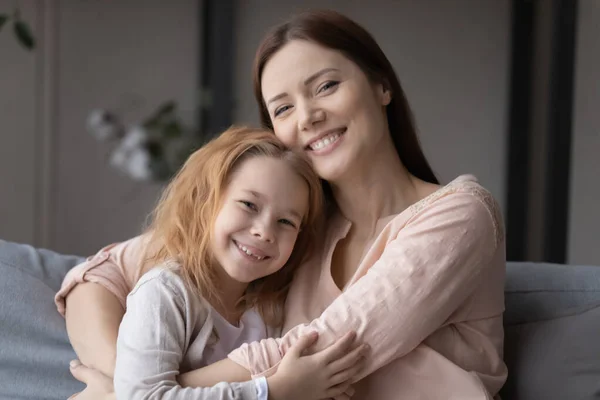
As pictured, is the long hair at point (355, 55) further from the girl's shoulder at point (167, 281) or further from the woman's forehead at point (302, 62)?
the girl's shoulder at point (167, 281)

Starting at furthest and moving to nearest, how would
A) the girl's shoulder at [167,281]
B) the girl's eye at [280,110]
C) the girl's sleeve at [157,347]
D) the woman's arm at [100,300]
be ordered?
1. the girl's eye at [280,110]
2. the woman's arm at [100,300]
3. the girl's shoulder at [167,281]
4. the girl's sleeve at [157,347]

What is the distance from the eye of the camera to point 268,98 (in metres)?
1.52

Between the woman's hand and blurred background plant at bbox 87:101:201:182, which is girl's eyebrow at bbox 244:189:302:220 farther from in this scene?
blurred background plant at bbox 87:101:201:182

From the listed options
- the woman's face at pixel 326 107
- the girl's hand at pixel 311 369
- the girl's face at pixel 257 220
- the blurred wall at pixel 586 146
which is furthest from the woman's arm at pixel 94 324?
the blurred wall at pixel 586 146

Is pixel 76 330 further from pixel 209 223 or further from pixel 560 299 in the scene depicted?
pixel 560 299

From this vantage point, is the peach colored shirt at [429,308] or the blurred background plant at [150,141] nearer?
the peach colored shirt at [429,308]

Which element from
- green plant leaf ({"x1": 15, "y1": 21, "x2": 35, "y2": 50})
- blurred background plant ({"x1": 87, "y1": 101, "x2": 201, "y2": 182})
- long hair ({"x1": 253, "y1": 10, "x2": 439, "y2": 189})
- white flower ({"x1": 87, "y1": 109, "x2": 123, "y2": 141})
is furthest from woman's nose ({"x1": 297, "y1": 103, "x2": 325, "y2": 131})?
white flower ({"x1": 87, "y1": 109, "x2": 123, "y2": 141})

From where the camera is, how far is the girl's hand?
3.95 ft

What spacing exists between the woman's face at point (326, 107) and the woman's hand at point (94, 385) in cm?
55

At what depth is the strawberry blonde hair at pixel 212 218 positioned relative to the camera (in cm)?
140

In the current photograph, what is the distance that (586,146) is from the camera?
9.02ft

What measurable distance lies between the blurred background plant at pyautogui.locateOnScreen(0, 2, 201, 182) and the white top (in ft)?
7.50

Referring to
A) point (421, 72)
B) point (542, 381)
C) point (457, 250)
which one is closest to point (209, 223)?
point (457, 250)

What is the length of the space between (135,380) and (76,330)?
33 centimetres
